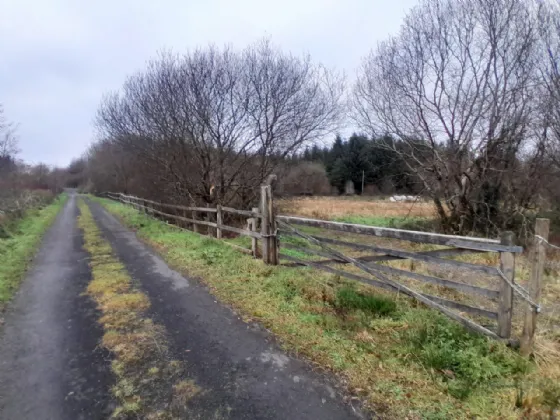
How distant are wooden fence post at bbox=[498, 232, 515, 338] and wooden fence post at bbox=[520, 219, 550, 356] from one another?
0.16 metres

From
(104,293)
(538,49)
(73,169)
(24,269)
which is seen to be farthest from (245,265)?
(73,169)

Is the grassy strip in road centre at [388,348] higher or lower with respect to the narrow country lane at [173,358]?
higher

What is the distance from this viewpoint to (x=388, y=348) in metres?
3.80

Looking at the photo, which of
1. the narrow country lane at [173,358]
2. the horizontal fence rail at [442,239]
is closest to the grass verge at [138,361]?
the narrow country lane at [173,358]

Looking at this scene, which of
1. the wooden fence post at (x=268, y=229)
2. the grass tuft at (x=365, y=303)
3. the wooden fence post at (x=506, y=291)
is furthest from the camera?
the wooden fence post at (x=268, y=229)

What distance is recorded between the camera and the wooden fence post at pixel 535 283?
3.40 meters

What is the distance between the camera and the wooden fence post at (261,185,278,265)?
24.2ft

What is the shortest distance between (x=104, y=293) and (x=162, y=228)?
337 inches

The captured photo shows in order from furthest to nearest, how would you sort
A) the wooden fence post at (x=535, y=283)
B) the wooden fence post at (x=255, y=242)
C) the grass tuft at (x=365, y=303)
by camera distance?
the wooden fence post at (x=255, y=242)
the grass tuft at (x=365, y=303)
the wooden fence post at (x=535, y=283)

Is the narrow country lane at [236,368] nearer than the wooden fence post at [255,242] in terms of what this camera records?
Yes

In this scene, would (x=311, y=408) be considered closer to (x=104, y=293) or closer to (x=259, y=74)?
(x=104, y=293)

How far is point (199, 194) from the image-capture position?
14258 millimetres

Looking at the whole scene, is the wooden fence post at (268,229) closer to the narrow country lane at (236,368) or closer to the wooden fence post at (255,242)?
the wooden fence post at (255,242)

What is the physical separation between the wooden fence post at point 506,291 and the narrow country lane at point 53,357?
388cm
